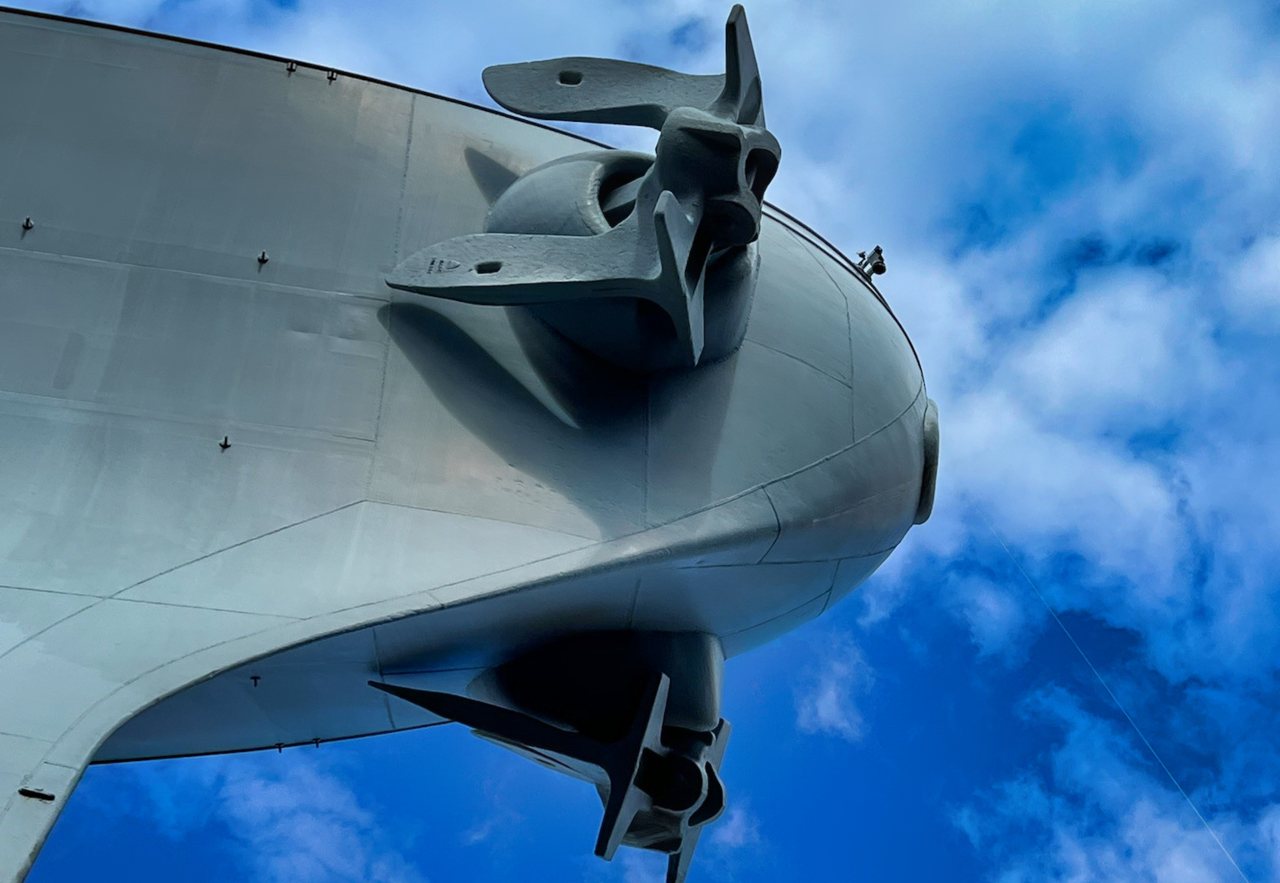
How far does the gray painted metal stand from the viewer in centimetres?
688

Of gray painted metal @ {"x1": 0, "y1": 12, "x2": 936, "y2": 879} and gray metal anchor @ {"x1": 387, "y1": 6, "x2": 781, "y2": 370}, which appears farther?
gray metal anchor @ {"x1": 387, "y1": 6, "x2": 781, "y2": 370}

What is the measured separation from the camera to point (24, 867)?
4699 millimetres

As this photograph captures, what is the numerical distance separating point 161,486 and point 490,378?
2.06 meters

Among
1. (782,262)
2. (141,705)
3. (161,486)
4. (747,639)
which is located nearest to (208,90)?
(161,486)

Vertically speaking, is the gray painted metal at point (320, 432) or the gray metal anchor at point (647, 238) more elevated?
the gray metal anchor at point (647, 238)

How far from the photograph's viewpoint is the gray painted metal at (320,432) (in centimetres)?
688

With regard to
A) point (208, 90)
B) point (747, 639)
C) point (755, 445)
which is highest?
point (208, 90)

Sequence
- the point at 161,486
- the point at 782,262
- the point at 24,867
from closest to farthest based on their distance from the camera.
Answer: the point at 24,867 < the point at 161,486 < the point at 782,262

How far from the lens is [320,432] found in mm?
7691

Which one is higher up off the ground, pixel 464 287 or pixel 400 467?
pixel 464 287

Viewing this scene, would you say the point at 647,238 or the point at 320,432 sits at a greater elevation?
the point at 647,238

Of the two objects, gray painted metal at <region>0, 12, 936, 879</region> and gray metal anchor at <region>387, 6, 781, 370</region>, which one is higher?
gray metal anchor at <region>387, 6, 781, 370</region>

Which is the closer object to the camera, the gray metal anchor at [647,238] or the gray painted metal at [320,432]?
the gray painted metal at [320,432]

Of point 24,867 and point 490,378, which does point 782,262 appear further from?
point 24,867
